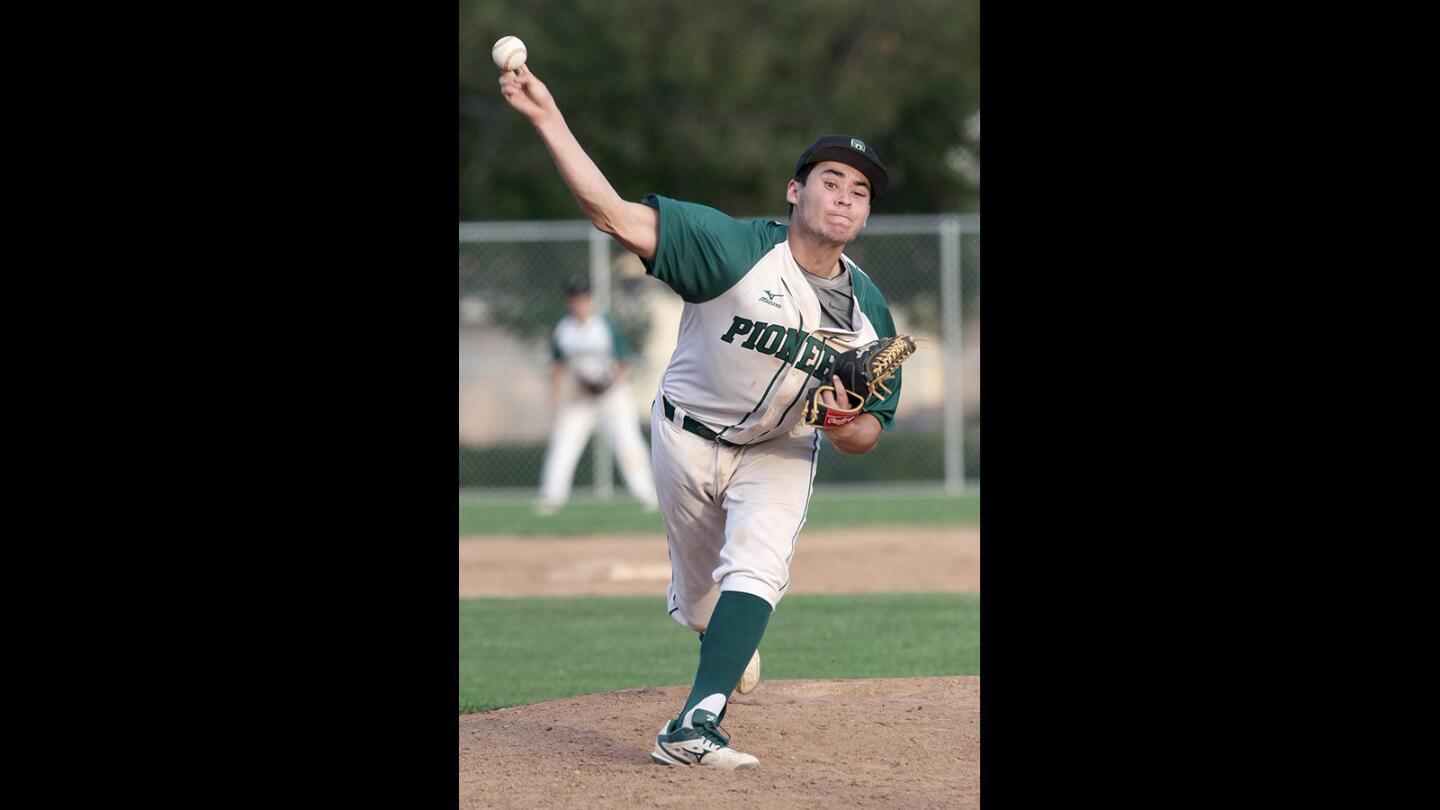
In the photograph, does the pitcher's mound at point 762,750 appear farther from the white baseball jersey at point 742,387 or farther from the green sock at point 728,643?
the white baseball jersey at point 742,387

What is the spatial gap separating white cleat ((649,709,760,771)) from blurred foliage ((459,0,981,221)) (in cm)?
2057

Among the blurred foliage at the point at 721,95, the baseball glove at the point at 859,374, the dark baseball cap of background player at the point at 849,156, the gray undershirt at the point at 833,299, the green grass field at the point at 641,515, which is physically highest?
the blurred foliage at the point at 721,95

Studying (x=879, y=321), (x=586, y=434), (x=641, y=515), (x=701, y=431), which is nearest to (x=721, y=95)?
(x=586, y=434)

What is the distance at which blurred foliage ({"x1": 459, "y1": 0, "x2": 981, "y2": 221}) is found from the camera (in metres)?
25.7

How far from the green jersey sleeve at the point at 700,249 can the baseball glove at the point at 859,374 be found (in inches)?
18.1

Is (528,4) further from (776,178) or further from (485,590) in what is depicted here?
(485,590)

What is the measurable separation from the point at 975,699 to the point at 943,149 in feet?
68.3

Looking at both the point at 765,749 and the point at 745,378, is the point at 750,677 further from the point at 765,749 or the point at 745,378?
the point at 745,378

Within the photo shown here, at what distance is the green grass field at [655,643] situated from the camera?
7527mm

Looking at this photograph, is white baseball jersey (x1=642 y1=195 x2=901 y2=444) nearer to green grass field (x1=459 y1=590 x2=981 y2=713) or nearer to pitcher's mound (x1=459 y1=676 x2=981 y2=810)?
pitcher's mound (x1=459 y1=676 x2=981 y2=810)

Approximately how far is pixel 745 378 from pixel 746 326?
0.19 metres

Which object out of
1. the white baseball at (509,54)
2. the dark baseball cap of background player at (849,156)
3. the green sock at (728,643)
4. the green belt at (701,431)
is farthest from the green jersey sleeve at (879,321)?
the white baseball at (509,54)

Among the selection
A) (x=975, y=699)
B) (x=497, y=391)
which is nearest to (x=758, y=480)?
(x=975, y=699)

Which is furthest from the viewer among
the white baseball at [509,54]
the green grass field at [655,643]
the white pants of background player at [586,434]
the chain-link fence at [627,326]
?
the chain-link fence at [627,326]
